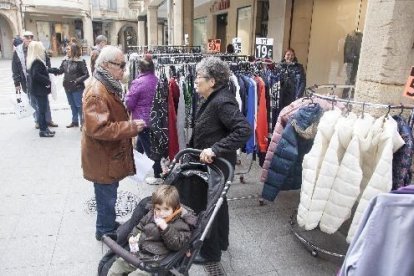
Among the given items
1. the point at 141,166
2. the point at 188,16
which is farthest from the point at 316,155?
the point at 188,16

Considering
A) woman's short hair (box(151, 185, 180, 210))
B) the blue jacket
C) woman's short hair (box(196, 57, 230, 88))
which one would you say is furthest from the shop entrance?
woman's short hair (box(151, 185, 180, 210))

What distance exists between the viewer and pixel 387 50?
8.77ft

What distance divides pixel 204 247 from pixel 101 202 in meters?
0.94

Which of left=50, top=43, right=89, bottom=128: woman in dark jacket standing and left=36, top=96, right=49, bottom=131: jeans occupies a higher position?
left=50, top=43, right=89, bottom=128: woman in dark jacket standing

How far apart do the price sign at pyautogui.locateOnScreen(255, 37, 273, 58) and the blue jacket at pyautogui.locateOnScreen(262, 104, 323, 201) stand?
202 centimetres

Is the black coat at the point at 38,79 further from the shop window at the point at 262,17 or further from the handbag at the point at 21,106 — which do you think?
the shop window at the point at 262,17

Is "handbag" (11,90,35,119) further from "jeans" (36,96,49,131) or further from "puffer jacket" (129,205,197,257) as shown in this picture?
"puffer jacket" (129,205,197,257)

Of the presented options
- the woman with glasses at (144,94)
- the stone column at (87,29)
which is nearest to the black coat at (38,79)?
the woman with glasses at (144,94)

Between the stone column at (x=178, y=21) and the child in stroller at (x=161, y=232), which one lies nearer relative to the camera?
the child in stroller at (x=161, y=232)

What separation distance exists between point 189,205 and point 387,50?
6.43 ft

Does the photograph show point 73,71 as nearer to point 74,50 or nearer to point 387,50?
point 74,50

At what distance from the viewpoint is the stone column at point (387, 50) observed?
2.61 m

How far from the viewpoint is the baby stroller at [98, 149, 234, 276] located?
196 cm

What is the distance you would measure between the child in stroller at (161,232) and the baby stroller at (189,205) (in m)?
0.05
